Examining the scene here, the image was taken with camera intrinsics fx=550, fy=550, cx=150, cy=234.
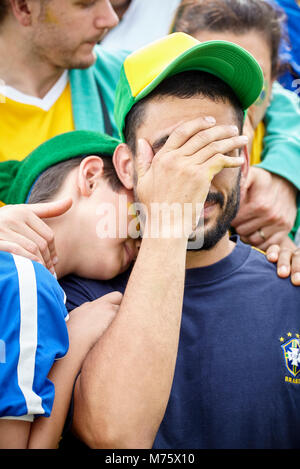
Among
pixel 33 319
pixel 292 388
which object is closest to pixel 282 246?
pixel 292 388

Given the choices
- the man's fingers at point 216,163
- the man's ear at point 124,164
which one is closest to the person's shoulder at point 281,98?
the man's ear at point 124,164

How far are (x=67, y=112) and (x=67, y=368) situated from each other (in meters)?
1.25

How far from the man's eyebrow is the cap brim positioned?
13 cm

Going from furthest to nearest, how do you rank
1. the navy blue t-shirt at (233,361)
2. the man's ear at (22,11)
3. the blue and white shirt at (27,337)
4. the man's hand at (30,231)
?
the man's ear at (22,11) < the navy blue t-shirt at (233,361) < the man's hand at (30,231) < the blue and white shirt at (27,337)

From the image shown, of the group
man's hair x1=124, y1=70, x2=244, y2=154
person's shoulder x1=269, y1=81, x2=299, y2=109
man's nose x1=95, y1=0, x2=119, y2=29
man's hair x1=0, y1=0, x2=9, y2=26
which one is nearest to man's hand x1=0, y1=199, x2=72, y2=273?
man's hair x1=124, y1=70, x2=244, y2=154

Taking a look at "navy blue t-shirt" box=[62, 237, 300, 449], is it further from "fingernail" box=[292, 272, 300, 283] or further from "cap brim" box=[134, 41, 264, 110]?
"cap brim" box=[134, 41, 264, 110]

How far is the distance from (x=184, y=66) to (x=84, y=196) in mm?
469

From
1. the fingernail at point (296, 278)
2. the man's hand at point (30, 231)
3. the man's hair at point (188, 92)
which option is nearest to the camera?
the man's hand at point (30, 231)

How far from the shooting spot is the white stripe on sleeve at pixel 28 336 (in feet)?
3.55

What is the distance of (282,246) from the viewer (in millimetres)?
1879

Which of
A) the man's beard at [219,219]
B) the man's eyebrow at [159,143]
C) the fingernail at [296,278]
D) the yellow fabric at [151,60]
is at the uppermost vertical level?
the yellow fabric at [151,60]

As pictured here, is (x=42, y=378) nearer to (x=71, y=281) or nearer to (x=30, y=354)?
(x=30, y=354)

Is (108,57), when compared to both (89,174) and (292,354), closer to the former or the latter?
(89,174)

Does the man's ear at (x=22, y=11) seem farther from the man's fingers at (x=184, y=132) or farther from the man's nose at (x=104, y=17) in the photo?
the man's fingers at (x=184, y=132)
